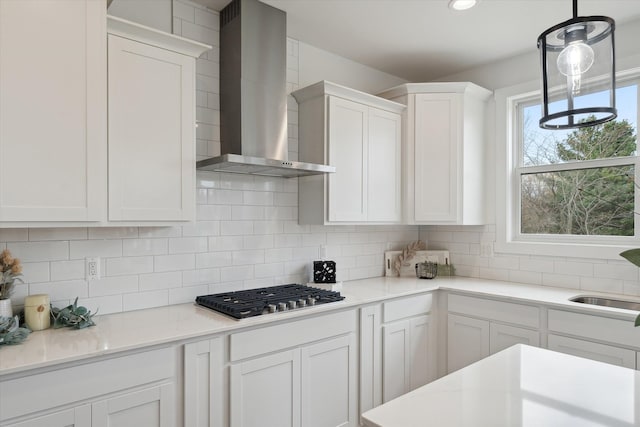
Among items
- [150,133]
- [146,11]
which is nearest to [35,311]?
[150,133]

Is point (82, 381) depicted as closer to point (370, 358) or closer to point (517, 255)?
point (370, 358)

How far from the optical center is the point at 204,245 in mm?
2484

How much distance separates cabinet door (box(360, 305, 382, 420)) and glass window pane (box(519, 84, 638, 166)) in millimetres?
1859

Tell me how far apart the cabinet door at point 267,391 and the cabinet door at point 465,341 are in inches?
53.3

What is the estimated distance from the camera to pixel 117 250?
216 centimetres

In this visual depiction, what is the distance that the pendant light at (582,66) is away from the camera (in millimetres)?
1161

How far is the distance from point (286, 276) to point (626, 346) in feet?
6.69

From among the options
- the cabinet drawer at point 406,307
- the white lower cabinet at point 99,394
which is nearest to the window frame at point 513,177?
the cabinet drawer at point 406,307

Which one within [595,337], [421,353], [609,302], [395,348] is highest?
[609,302]

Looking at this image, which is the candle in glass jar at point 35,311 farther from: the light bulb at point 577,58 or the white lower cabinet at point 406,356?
the light bulb at point 577,58

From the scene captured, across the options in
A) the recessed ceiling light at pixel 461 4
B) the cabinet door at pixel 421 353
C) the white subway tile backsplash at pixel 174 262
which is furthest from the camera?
the cabinet door at pixel 421 353

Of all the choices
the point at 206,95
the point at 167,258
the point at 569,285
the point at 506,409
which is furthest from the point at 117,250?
the point at 569,285

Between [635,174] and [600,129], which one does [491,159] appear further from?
[635,174]

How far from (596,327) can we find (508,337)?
53 cm
